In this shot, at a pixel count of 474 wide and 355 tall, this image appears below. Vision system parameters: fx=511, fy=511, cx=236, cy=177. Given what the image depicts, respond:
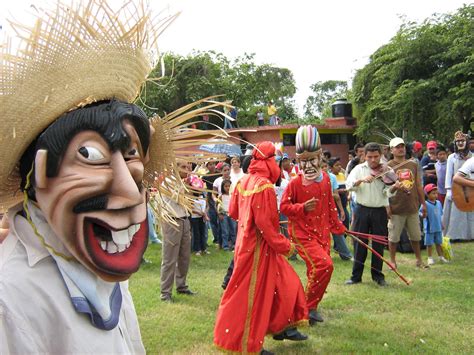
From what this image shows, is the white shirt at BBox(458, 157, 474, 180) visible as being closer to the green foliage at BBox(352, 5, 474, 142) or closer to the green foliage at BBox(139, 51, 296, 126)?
the green foliage at BBox(352, 5, 474, 142)

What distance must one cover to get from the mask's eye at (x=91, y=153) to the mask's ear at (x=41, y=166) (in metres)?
0.11

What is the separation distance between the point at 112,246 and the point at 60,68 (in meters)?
0.60

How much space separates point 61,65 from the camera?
1.64 m

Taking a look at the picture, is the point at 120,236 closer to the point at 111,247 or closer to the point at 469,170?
the point at 111,247

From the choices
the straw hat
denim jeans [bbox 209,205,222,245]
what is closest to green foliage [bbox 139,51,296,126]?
denim jeans [bbox 209,205,222,245]

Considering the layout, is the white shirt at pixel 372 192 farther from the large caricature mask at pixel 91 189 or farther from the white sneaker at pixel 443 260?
the large caricature mask at pixel 91 189

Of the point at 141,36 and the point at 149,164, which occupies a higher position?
the point at 141,36

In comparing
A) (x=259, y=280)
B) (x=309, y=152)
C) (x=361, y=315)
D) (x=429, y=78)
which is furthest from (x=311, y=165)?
(x=429, y=78)

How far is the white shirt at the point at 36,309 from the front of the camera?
148 cm

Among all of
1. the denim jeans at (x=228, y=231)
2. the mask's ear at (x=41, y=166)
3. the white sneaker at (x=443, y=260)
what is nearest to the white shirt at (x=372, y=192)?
the white sneaker at (x=443, y=260)

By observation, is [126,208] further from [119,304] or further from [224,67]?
[224,67]

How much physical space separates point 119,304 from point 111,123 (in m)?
0.64

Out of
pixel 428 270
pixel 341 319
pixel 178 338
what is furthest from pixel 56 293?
Answer: pixel 428 270

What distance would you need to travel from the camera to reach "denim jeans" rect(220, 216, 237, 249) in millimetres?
8961
